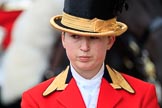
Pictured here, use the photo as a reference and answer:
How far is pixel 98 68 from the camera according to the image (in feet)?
12.5

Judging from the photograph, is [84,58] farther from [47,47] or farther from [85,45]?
[47,47]

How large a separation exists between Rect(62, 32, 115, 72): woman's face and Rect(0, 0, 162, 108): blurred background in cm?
204

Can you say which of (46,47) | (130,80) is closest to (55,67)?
(46,47)

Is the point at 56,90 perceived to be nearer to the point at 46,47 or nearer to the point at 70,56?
the point at 70,56

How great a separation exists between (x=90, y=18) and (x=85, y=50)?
0.11 m

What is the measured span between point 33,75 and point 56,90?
221 cm

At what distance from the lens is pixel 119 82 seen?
3891 millimetres

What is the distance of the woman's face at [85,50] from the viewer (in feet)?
12.3

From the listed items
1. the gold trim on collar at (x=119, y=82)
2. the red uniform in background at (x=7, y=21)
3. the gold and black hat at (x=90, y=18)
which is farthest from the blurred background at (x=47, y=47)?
the gold and black hat at (x=90, y=18)

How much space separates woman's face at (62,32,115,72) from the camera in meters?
3.75

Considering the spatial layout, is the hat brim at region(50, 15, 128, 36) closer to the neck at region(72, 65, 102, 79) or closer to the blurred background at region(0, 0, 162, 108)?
the neck at region(72, 65, 102, 79)

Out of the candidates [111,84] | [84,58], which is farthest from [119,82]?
[84,58]

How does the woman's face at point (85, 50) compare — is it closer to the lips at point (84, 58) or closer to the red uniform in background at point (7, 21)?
the lips at point (84, 58)

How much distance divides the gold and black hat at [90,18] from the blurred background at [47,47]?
6.64 feet
